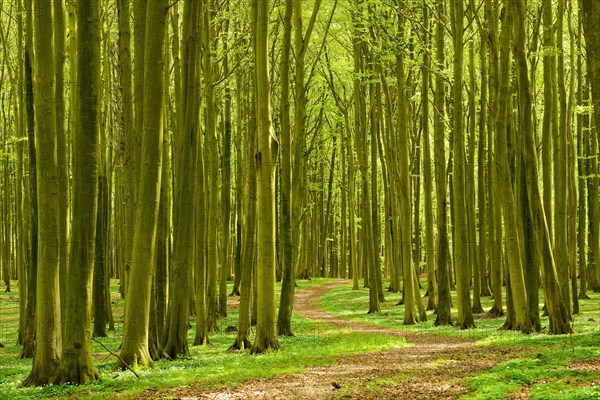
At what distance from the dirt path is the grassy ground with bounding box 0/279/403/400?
61 cm

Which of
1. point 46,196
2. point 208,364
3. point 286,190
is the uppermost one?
point 286,190

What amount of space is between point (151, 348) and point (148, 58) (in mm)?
6381

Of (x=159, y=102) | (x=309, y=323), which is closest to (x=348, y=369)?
(x=159, y=102)

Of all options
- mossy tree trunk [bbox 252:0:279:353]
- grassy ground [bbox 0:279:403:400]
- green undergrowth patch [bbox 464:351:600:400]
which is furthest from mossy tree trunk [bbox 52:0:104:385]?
green undergrowth patch [bbox 464:351:600:400]

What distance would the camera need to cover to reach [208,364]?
42.4ft

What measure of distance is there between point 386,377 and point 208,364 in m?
4.21

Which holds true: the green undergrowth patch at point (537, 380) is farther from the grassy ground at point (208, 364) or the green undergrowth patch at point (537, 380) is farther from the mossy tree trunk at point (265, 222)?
the mossy tree trunk at point (265, 222)

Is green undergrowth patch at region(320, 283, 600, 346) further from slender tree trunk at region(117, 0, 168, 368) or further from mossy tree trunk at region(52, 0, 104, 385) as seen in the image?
mossy tree trunk at region(52, 0, 104, 385)

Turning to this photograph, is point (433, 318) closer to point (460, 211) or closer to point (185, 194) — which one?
point (460, 211)

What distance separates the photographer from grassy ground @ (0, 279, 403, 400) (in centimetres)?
976

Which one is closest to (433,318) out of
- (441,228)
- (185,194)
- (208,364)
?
(441,228)

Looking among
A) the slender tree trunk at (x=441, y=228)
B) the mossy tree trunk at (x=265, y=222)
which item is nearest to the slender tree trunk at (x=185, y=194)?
the mossy tree trunk at (x=265, y=222)

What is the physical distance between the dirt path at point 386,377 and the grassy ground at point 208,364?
0.61 meters

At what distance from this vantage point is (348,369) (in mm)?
11586
